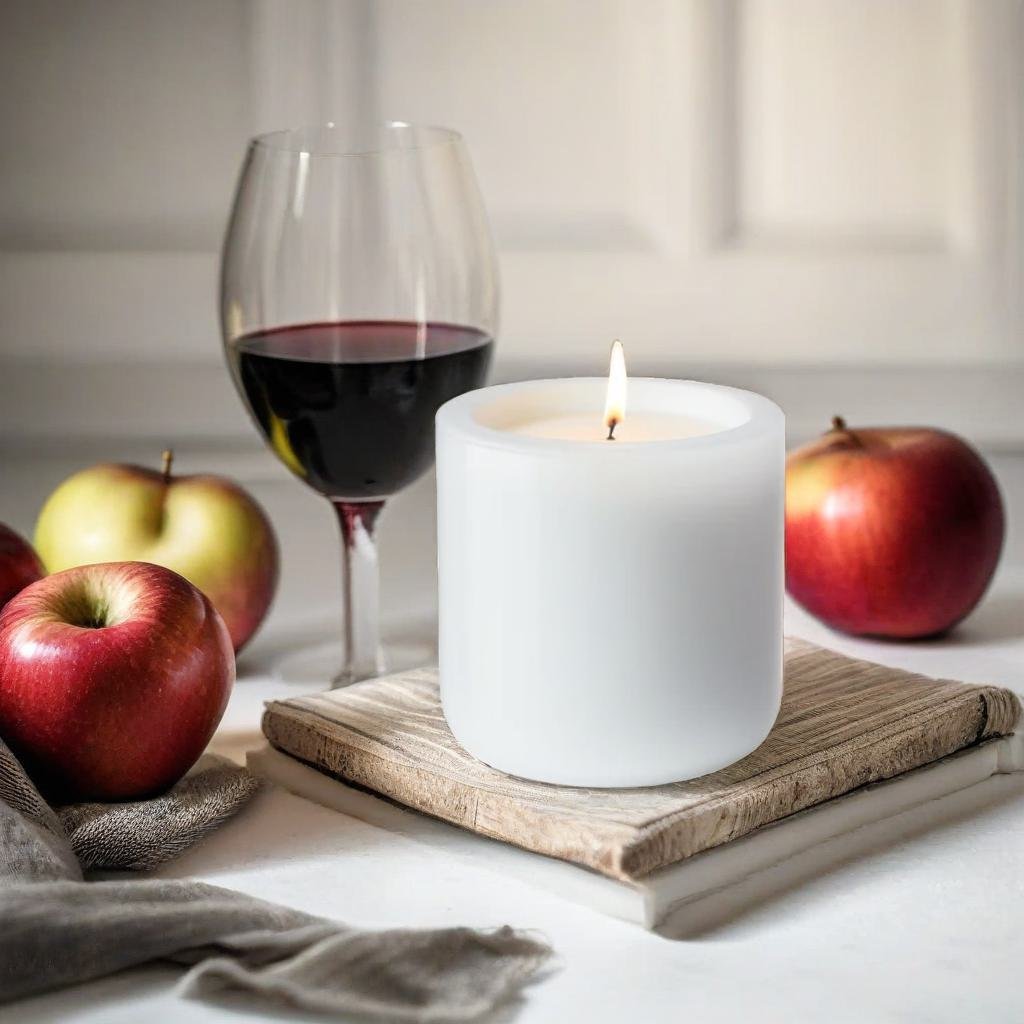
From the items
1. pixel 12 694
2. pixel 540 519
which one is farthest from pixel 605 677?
pixel 12 694

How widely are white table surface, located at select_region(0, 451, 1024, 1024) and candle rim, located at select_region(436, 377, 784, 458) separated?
0.14m

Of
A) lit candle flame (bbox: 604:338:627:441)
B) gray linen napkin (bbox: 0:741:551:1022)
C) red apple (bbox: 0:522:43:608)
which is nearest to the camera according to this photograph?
gray linen napkin (bbox: 0:741:551:1022)

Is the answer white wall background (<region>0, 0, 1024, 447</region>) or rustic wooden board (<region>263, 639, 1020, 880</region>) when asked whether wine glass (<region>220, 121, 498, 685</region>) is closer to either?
rustic wooden board (<region>263, 639, 1020, 880</region>)

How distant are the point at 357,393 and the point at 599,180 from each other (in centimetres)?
48

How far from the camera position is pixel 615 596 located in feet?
1.58

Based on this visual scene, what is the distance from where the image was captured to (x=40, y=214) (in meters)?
1.07

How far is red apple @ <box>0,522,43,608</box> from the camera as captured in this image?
2.08ft

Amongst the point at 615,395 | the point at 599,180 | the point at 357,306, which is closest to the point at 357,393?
the point at 357,306

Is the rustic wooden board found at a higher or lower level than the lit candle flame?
lower

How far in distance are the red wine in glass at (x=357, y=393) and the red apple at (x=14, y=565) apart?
0.12 metres

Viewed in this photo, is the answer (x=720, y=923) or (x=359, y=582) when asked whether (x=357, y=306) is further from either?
(x=720, y=923)

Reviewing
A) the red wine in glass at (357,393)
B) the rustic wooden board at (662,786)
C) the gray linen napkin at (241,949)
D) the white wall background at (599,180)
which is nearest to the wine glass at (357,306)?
the red wine in glass at (357,393)

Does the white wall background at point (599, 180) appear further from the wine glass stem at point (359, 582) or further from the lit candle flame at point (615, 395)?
the lit candle flame at point (615, 395)

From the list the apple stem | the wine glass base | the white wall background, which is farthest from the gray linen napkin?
the white wall background
